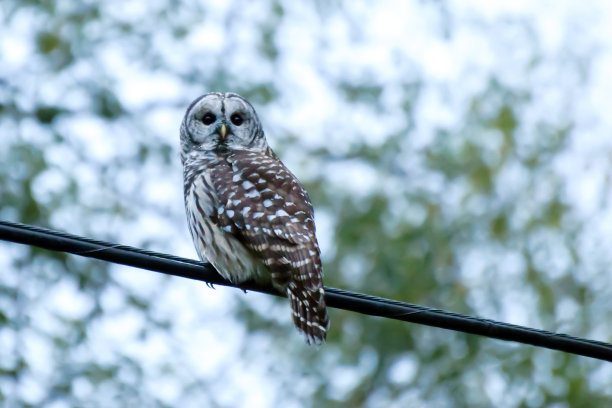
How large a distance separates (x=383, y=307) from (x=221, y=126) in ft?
6.56

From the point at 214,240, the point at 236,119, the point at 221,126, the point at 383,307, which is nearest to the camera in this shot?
the point at 383,307

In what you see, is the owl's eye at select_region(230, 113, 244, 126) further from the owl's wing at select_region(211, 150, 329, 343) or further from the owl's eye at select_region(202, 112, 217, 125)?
the owl's wing at select_region(211, 150, 329, 343)

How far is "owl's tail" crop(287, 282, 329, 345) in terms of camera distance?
3383 mm

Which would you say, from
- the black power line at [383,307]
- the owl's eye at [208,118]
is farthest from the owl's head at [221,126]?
the black power line at [383,307]

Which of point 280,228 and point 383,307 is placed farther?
point 280,228

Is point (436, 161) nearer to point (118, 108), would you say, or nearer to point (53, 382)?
point (118, 108)

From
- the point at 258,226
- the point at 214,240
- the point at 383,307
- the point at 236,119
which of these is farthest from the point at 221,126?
the point at 383,307

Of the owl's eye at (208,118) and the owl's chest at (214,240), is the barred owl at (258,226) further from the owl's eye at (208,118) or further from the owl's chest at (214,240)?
the owl's eye at (208,118)

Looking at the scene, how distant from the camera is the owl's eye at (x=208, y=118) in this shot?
15.5 feet

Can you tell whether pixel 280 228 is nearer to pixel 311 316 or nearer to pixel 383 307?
pixel 311 316

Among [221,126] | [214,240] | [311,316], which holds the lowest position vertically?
[311,316]

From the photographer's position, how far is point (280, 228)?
363 centimetres

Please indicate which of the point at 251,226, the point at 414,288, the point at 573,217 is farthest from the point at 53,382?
the point at 573,217

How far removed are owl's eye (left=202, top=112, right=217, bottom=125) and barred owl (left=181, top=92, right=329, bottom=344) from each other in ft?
0.97
